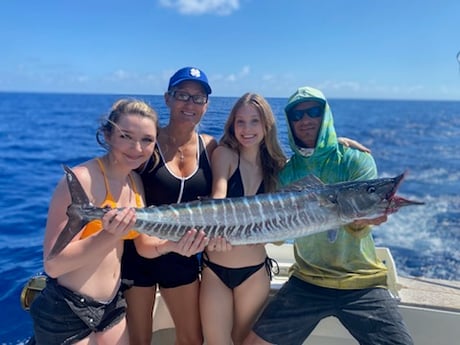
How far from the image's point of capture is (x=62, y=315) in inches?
80.5

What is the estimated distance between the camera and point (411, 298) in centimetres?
Result: 272

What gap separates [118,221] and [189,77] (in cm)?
95

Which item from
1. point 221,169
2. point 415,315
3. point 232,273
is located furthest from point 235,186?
point 415,315

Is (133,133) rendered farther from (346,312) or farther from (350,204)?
(346,312)

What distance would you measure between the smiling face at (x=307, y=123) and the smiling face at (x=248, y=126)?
11.6 inches

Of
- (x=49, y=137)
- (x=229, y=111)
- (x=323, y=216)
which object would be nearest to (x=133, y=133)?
(x=229, y=111)

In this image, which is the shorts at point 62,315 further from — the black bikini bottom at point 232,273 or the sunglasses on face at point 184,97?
the sunglasses on face at point 184,97

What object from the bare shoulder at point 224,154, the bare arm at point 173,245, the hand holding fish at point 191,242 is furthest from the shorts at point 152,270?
the bare shoulder at point 224,154

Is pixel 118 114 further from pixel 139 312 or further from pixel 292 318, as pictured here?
pixel 292 318

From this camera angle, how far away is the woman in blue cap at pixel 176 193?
96.3 inches

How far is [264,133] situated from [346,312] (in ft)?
3.71

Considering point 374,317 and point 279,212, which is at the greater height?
point 279,212

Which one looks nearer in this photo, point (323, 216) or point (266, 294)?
point (323, 216)

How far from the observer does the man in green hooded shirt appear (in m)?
2.42
